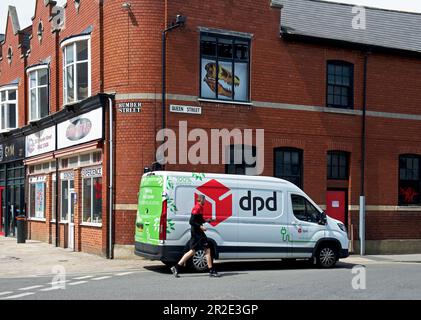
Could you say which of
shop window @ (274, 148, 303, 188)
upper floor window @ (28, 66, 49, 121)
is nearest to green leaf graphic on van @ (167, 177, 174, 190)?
shop window @ (274, 148, 303, 188)

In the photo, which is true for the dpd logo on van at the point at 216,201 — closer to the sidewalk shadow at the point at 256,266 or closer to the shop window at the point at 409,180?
the sidewalk shadow at the point at 256,266

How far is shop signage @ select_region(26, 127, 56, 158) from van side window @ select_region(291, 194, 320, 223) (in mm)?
10843

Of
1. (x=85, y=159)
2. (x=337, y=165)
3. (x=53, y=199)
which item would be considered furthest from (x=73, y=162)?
(x=337, y=165)

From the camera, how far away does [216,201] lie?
14.8 m

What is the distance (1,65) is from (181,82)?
16152 mm

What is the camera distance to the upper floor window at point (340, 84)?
21359 millimetres

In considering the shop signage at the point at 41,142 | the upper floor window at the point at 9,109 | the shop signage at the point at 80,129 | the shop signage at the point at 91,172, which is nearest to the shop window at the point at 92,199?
the shop signage at the point at 91,172

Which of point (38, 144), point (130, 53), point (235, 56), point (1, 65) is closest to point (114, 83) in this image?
point (130, 53)

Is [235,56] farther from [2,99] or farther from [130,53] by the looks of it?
[2,99]

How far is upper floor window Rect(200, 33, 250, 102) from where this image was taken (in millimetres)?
19094

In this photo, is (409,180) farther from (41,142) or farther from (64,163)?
(41,142)

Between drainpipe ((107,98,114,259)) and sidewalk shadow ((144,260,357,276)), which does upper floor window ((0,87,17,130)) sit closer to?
drainpipe ((107,98,114,259))

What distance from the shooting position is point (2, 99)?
2872 centimetres

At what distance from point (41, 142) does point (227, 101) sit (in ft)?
29.6
